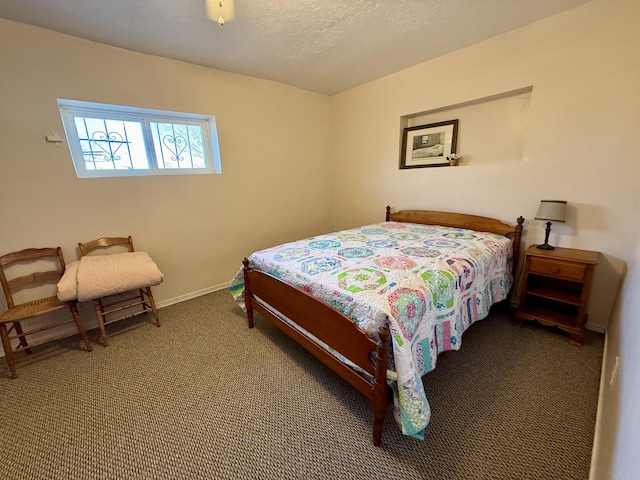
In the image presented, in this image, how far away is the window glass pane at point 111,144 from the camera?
238 cm

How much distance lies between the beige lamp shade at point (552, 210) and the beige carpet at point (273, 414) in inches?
38.7

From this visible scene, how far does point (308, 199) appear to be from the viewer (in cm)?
394

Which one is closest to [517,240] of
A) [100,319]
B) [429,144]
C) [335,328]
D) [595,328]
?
[595,328]

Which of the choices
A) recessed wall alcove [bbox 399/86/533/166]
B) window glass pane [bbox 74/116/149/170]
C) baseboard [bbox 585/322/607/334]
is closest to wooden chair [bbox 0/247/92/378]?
window glass pane [bbox 74/116/149/170]

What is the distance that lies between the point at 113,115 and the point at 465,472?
3.72 metres

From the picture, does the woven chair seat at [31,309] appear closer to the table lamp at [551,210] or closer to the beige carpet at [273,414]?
the beige carpet at [273,414]

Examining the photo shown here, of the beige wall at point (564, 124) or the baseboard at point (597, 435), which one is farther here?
the beige wall at point (564, 124)

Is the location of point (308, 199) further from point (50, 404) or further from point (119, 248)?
point (50, 404)

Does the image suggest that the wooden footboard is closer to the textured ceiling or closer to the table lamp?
the table lamp

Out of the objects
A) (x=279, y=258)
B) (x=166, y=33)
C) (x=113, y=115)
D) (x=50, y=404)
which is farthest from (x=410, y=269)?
(x=113, y=115)

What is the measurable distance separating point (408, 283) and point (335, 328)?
485 mm

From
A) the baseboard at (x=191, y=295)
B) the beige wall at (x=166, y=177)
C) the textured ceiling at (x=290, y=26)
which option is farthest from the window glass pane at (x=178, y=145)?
the baseboard at (x=191, y=295)

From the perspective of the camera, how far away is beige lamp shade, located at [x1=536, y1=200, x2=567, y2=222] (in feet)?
6.75

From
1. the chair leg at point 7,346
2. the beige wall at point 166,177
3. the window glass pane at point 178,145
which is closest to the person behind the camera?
the chair leg at point 7,346
